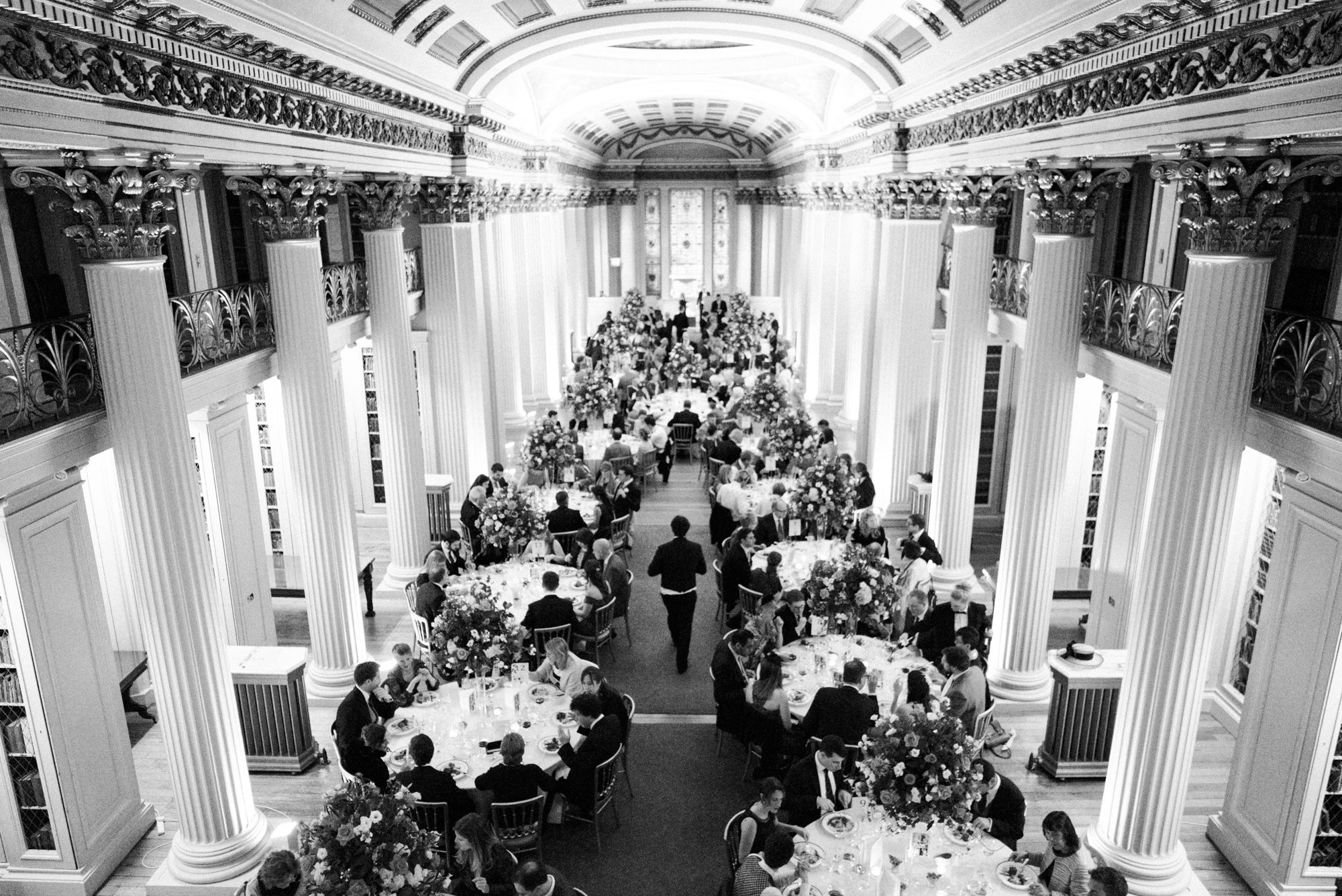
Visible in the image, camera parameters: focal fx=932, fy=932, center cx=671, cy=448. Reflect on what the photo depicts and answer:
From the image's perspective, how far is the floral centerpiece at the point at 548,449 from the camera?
1389cm

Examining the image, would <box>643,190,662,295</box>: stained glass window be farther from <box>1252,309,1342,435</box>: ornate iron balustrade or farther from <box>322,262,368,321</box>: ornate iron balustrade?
<box>1252,309,1342,435</box>: ornate iron balustrade

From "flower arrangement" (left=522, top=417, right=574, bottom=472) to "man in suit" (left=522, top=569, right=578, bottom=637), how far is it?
4.24 metres

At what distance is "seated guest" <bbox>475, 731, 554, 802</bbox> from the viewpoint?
6.97 metres

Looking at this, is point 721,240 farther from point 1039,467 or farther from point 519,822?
point 519,822

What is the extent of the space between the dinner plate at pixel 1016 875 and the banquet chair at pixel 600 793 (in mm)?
3039

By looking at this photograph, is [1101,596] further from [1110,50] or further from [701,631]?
[1110,50]

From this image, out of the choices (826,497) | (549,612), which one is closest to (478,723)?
(549,612)

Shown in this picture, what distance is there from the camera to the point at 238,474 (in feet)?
35.5

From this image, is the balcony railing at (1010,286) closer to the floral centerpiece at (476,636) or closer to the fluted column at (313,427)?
the floral centerpiece at (476,636)

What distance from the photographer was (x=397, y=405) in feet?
39.5

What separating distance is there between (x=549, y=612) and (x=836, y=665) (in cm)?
301

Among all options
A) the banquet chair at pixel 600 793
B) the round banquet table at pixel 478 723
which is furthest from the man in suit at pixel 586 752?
the round banquet table at pixel 478 723

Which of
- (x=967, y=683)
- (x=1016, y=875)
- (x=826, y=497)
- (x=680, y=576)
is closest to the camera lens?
(x=1016, y=875)

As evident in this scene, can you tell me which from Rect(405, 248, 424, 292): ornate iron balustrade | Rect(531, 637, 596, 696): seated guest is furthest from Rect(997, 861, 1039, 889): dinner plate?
Rect(405, 248, 424, 292): ornate iron balustrade
